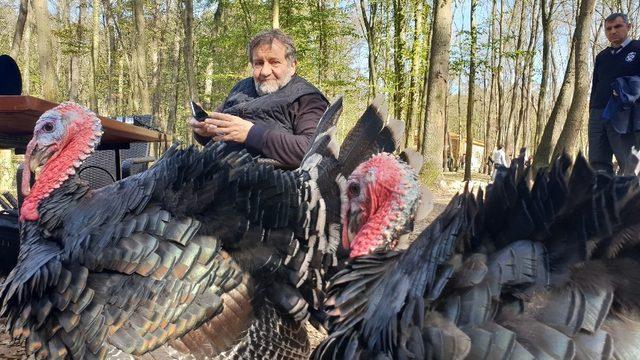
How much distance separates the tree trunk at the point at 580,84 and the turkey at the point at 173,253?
16.8 ft

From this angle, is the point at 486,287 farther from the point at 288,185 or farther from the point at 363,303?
the point at 288,185

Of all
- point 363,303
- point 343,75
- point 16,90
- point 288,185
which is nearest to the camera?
point 363,303

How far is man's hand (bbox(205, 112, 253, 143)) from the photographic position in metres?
3.02

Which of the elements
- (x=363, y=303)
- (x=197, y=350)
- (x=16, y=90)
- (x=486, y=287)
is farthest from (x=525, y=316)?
(x=16, y=90)

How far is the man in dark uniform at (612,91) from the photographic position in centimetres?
485

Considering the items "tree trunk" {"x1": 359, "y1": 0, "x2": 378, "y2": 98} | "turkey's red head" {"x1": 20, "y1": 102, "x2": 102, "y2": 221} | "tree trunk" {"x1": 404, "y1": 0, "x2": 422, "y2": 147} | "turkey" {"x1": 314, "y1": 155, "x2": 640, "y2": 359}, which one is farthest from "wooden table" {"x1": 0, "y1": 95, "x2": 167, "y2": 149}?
"tree trunk" {"x1": 359, "y1": 0, "x2": 378, "y2": 98}

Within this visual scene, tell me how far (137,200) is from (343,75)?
866 inches

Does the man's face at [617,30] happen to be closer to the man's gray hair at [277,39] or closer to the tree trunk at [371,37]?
the man's gray hair at [277,39]

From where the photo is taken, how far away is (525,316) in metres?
1.67

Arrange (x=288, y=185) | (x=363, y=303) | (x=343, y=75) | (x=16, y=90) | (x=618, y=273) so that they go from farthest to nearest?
(x=343, y=75), (x=16, y=90), (x=288, y=185), (x=363, y=303), (x=618, y=273)

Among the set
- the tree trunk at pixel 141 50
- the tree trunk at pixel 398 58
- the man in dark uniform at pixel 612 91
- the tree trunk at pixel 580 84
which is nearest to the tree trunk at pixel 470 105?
the tree trunk at pixel 398 58

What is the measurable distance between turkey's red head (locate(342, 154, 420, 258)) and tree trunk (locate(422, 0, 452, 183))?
7.18 meters

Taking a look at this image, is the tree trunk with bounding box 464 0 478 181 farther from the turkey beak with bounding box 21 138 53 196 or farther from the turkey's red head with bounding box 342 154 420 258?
the turkey beak with bounding box 21 138 53 196

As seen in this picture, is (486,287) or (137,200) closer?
(486,287)
